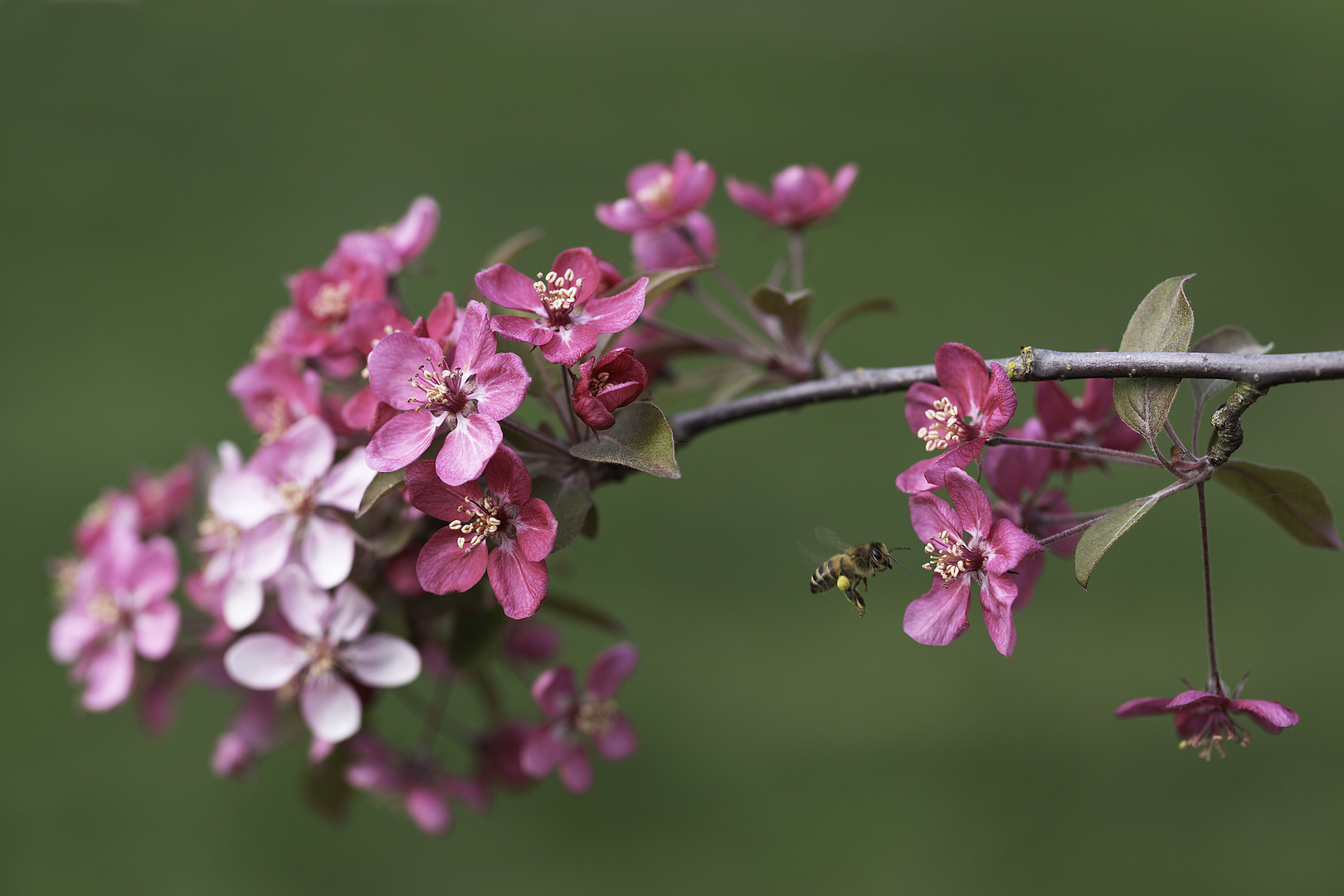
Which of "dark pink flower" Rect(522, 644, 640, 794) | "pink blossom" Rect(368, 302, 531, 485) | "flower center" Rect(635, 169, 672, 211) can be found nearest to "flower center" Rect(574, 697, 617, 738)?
"dark pink flower" Rect(522, 644, 640, 794)

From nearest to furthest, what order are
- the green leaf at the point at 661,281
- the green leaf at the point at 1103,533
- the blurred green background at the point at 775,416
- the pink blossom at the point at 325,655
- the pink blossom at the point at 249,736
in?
the green leaf at the point at 1103,533 → the green leaf at the point at 661,281 → the pink blossom at the point at 325,655 → the pink blossom at the point at 249,736 → the blurred green background at the point at 775,416

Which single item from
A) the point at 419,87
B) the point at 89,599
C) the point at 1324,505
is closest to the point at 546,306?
the point at 1324,505

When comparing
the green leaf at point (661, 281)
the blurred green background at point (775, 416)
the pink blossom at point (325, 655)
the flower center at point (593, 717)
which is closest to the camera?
the green leaf at point (661, 281)

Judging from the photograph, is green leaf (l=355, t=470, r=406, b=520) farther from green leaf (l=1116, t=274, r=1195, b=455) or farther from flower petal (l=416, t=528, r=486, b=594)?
green leaf (l=1116, t=274, r=1195, b=455)

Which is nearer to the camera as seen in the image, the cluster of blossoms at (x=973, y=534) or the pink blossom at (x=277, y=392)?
the cluster of blossoms at (x=973, y=534)

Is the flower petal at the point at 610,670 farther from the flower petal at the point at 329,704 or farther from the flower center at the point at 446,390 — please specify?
the flower center at the point at 446,390

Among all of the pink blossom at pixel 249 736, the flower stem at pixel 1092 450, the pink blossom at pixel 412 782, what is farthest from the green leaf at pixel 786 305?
the pink blossom at pixel 249 736

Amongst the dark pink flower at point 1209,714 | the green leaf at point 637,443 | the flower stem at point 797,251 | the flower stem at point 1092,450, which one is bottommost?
the green leaf at point 637,443

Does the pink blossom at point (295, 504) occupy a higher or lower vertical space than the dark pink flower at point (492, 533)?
lower
